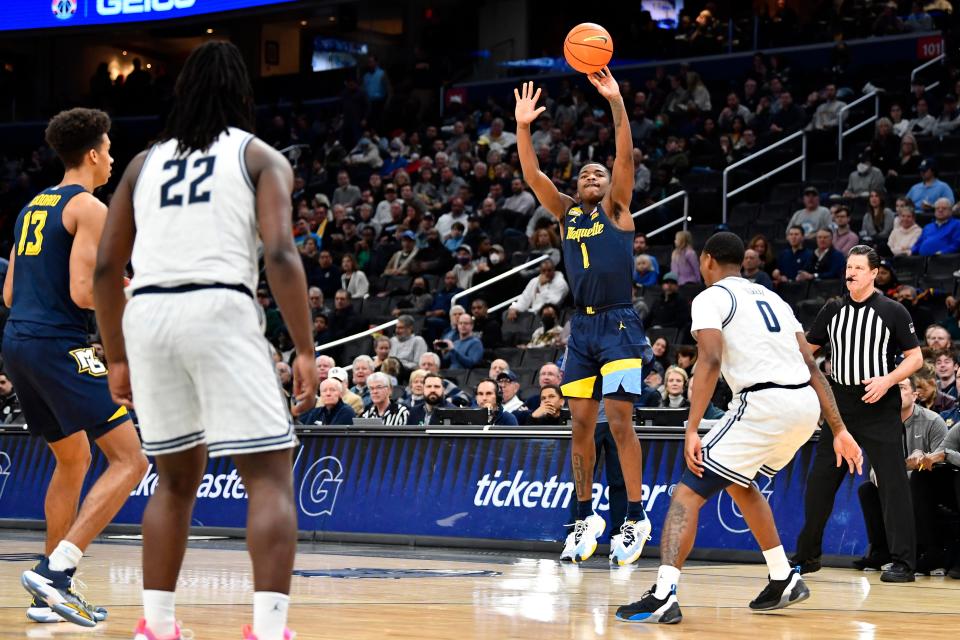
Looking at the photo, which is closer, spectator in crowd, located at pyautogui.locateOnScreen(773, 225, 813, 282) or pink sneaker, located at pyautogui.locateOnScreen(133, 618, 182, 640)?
pink sneaker, located at pyautogui.locateOnScreen(133, 618, 182, 640)

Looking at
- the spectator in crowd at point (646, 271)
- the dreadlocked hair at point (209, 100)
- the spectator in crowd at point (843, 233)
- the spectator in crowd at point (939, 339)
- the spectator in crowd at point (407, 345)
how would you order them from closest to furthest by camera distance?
the dreadlocked hair at point (209, 100) < the spectator in crowd at point (939, 339) < the spectator in crowd at point (843, 233) < the spectator in crowd at point (407, 345) < the spectator in crowd at point (646, 271)

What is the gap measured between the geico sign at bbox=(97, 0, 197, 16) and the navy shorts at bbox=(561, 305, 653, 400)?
67.4 ft

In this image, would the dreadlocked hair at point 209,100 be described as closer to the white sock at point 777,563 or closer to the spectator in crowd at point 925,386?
the white sock at point 777,563

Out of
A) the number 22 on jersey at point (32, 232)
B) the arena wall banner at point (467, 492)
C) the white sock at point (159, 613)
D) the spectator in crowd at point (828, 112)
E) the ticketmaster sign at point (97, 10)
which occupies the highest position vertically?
the ticketmaster sign at point (97, 10)

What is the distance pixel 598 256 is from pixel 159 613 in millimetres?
4993

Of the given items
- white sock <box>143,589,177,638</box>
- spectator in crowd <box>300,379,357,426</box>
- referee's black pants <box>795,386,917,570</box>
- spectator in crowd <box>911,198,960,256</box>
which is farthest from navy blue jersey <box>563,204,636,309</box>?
spectator in crowd <box>911,198,960,256</box>

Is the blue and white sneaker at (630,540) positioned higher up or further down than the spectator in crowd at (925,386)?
further down

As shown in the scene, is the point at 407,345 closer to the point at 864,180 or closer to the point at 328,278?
the point at 328,278

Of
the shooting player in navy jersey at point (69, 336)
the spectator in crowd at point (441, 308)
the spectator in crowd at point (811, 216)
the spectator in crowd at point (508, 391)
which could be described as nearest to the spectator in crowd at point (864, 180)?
the spectator in crowd at point (811, 216)

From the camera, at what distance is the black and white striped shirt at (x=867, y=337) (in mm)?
9109

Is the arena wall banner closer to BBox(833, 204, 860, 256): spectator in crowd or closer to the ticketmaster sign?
BBox(833, 204, 860, 256): spectator in crowd

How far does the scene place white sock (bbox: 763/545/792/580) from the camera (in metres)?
6.64

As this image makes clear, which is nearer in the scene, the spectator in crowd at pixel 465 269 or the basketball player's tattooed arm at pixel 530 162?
the basketball player's tattooed arm at pixel 530 162

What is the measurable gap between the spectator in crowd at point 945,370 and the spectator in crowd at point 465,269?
8397mm
